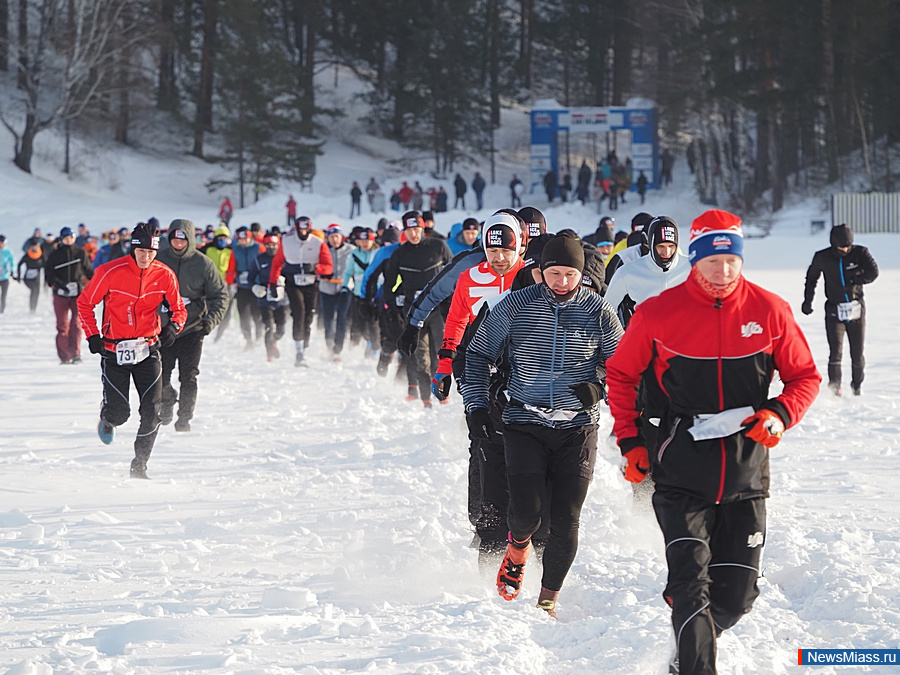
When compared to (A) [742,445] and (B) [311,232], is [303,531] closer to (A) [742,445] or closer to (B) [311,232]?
(A) [742,445]

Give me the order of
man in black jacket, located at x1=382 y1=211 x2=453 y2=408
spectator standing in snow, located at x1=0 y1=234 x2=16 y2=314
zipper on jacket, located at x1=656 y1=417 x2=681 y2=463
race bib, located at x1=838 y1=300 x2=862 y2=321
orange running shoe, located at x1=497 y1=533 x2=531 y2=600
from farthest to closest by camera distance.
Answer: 1. spectator standing in snow, located at x1=0 y1=234 x2=16 y2=314
2. man in black jacket, located at x1=382 y1=211 x2=453 y2=408
3. race bib, located at x1=838 y1=300 x2=862 y2=321
4. orange running shoe, located at x1=497 y1=533 x2=531 y2=600
5. zipper on jacket, located at x1=656 y1=417 x2=681 y2=463

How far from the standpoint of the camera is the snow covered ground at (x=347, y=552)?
4.76 meters

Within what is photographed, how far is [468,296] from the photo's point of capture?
7.04 meters

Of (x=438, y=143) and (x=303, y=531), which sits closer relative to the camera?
(x=303, y=531)

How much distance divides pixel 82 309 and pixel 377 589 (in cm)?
350

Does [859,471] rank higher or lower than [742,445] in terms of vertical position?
lower

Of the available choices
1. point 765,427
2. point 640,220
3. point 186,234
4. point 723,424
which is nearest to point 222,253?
point 186,234

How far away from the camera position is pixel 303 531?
23.1 ft

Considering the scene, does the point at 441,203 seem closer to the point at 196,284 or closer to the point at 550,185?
the point at 550,185

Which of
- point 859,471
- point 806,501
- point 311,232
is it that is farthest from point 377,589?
point 311,232

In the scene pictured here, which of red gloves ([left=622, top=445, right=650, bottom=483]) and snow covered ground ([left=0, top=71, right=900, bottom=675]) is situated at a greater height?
red gloves ([left=622, top=445, right=650, bottom=483])

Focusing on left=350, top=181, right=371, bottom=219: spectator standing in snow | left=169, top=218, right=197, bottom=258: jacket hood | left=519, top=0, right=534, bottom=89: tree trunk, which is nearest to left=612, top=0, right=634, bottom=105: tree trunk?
left=519, top=0, right=534, bottom=89: tree trunk

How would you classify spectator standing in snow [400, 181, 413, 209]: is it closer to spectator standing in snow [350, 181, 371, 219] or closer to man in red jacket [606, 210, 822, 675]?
spectator standing in snow [350, 181, 371, 219]

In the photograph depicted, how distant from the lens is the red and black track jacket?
4.22 metres
